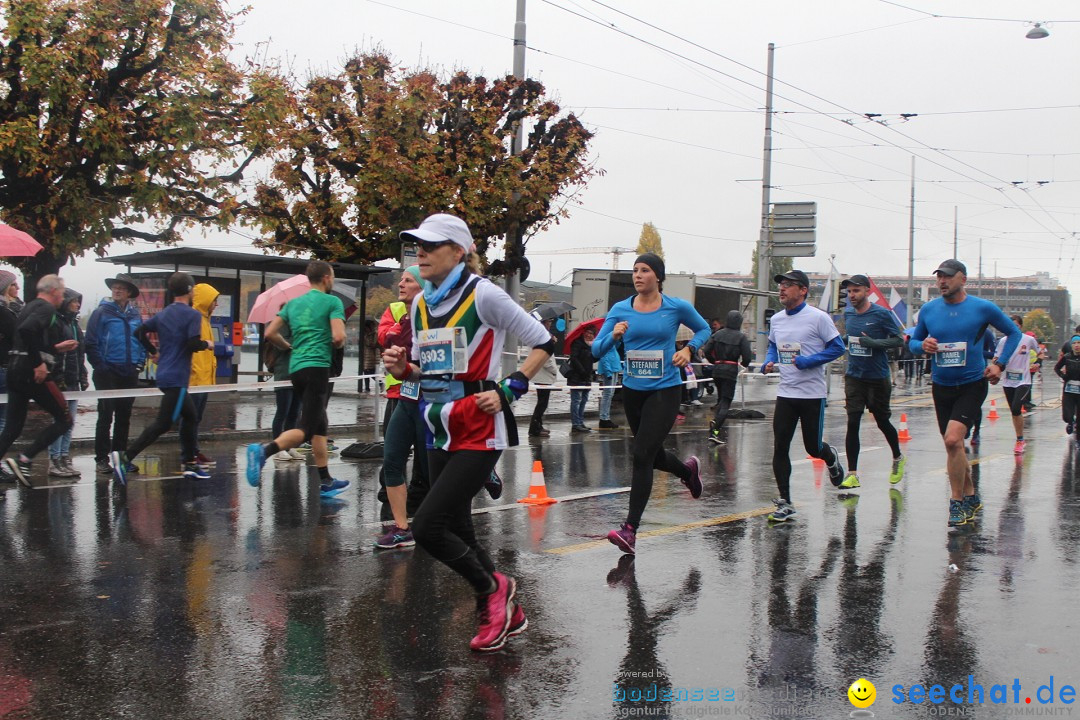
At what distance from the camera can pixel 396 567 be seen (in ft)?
20.3

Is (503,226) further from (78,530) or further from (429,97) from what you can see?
A: (78,530)

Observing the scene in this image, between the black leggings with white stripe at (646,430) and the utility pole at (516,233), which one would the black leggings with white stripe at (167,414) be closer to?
the black leggings with white stripe at (646,430)

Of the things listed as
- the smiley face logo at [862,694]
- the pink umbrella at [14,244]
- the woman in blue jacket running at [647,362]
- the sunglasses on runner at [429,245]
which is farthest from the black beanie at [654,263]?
the pink umbrella at [14,244]

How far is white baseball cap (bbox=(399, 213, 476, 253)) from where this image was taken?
4.71 metres

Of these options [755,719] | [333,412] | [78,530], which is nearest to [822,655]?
[755,719]

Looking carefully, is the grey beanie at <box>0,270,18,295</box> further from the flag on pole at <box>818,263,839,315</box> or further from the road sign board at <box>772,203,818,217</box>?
the road sign board at <box>772,203,818,217</box>

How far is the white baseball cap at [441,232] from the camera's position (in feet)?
15.4

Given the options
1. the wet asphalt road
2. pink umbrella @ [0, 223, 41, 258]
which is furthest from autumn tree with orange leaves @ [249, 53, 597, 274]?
the wet asphalt road

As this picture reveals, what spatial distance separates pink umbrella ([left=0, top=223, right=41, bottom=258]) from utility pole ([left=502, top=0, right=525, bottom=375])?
327 inches

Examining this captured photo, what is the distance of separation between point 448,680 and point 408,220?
16917mm

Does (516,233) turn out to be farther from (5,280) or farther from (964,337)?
(964,337)

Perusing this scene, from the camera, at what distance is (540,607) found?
533 cm

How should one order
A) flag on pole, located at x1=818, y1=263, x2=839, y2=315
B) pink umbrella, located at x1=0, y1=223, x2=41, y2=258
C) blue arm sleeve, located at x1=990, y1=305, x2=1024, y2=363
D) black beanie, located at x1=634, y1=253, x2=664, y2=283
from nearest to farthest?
black beanie, located at x1=634, y1=253, x2=664, y2=283, blue arm sleeve, located at x1=990, y1=305, x2=1024, y2=363, pink umbrella, located at x1=0, y1=223, x2=41, y2=258, flag on pole, located at x1=818, y1=263, x2=839, y2=315

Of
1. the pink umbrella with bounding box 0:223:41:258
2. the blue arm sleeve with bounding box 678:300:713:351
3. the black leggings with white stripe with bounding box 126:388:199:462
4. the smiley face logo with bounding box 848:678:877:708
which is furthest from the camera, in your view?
the pink umbrella with bounding box 0:223:41:258
